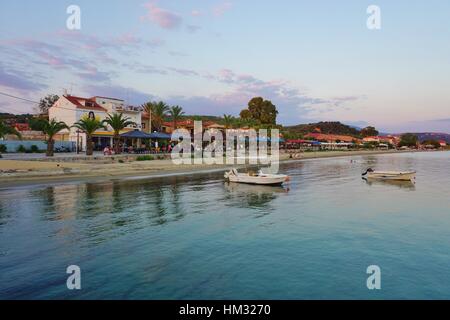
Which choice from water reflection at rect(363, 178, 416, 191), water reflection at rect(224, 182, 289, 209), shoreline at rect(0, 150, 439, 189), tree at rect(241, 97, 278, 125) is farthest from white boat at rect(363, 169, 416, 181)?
tree at rect(241, 97, 278, 125)

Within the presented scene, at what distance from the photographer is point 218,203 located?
931 inches

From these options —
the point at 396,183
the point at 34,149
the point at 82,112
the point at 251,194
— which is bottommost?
the point at 396,183

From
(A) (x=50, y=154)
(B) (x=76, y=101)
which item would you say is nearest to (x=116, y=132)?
(A) (x=50, y=154)

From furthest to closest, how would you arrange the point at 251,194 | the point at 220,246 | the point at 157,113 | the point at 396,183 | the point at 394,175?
the point at 157,113 → the point at 394,175 → the point at 396,183 → the point at 251,194 → the point at 220,246

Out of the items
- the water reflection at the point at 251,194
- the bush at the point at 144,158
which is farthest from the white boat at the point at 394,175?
the bush at the point at 144,158

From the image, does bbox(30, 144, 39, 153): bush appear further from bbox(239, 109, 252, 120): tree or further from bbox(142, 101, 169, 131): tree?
bbox(239, 109, 252, 120): tree

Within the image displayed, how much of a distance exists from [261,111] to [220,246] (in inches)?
3772

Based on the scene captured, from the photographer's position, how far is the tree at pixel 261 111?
106 metres

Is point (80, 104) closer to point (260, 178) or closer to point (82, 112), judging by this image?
point (82, 112)

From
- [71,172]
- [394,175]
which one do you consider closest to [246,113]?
[394,175]

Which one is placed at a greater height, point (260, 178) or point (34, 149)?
point (34, 149)

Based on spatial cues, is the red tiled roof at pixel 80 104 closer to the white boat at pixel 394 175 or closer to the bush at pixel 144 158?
the bush at pixel 144 158

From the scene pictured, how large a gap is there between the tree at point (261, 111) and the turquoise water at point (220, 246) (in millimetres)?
81454

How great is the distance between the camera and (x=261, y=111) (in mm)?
107375
